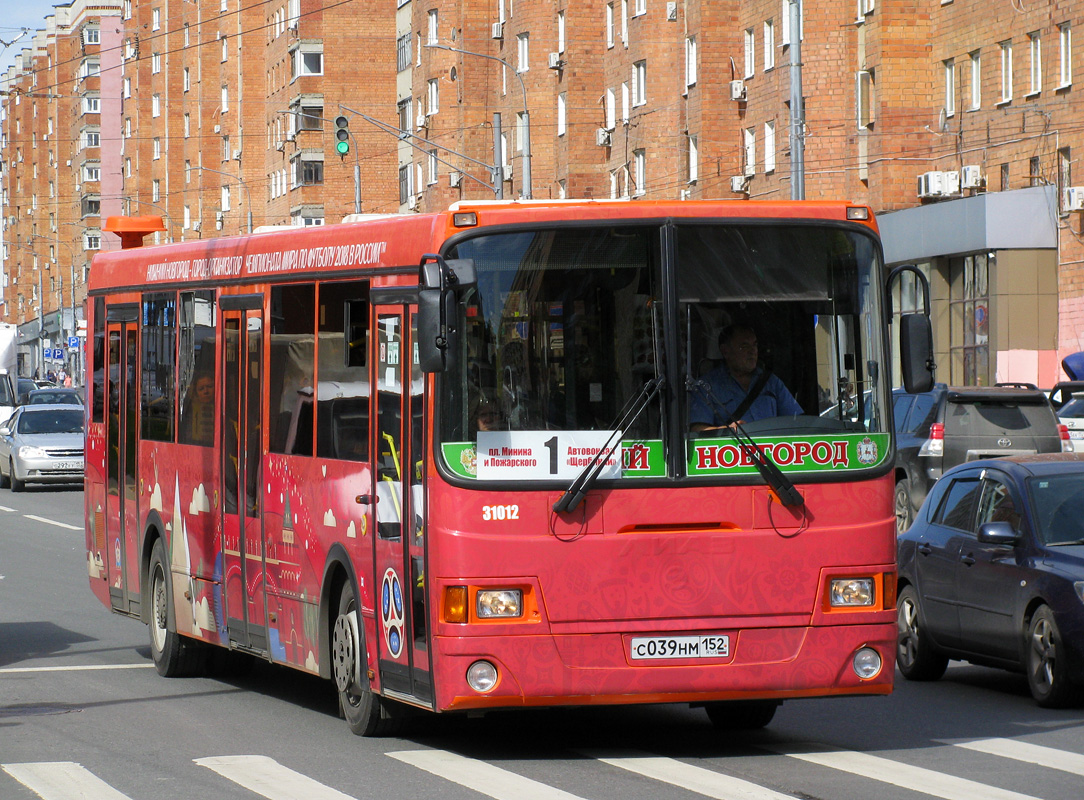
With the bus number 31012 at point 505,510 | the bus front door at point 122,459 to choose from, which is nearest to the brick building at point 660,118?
the bus front door at point 122,459

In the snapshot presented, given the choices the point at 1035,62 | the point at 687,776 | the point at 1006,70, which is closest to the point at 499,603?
the point at 687,776

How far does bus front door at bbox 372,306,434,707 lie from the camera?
9.23 meters

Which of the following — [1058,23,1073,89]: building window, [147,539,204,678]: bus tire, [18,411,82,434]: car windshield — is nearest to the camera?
[147,539,204,678]: bus tire

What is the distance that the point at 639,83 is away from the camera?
62969 millimetres

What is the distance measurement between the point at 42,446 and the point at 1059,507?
28.3 m

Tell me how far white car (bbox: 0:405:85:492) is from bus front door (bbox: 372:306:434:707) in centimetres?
2835

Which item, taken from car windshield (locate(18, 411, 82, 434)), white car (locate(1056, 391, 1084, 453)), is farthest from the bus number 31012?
car windshield (locate(18, 411, 82, 434))

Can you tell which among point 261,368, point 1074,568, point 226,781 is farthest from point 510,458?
point 1074,568

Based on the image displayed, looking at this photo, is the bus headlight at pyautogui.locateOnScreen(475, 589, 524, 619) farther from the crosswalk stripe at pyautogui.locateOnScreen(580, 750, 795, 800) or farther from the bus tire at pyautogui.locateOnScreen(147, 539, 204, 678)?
the bus tire at pyautogui.locateOnScreen(147, 539, 204, 678)

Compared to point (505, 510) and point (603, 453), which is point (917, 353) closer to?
point (603, 453)

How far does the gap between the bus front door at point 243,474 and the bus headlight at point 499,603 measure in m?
2.76

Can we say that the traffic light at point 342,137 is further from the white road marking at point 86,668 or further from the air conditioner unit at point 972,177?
the white road marking at point 86,668

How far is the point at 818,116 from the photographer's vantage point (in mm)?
50938

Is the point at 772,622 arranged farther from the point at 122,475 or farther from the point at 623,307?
the point at 122,475
